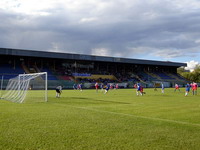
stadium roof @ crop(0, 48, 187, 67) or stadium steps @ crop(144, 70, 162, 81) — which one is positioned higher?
stadium roof @ crop(0, 48, 187, 67)

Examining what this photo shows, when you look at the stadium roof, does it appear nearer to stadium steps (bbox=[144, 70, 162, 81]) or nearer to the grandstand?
the grandstand

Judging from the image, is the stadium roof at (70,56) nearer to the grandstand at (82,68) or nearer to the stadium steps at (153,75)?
the grandstand at (82,68)

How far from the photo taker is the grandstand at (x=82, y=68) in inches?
2596

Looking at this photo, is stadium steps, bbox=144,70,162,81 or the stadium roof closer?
the stadium roof

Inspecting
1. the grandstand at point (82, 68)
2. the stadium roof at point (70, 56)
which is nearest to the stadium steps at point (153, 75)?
the grandstand at point (82, 68)

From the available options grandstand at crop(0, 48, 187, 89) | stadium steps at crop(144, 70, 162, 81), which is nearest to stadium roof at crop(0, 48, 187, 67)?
grandstand at crop(0, 48, 187, 89)

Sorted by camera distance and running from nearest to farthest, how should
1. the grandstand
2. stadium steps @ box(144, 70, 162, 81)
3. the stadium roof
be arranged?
the stadium roof → the grandstand → stadium steps @ box(144, 70, 162, 81)

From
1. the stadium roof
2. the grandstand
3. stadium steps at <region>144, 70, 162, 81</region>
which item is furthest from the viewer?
stadium steps at <region>144, 70, 162, 81</region>

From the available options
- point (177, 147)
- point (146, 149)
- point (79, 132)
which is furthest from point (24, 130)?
point (177, 147)

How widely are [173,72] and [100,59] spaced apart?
4083 cm

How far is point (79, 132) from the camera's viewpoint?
320 inches

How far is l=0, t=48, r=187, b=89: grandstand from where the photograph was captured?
65.9 meters

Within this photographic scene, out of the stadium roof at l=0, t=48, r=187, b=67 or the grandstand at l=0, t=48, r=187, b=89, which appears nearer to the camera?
the stadium roof at l=0, t=48, r=187, b=67

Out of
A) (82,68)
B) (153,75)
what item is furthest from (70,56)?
(153,75)
